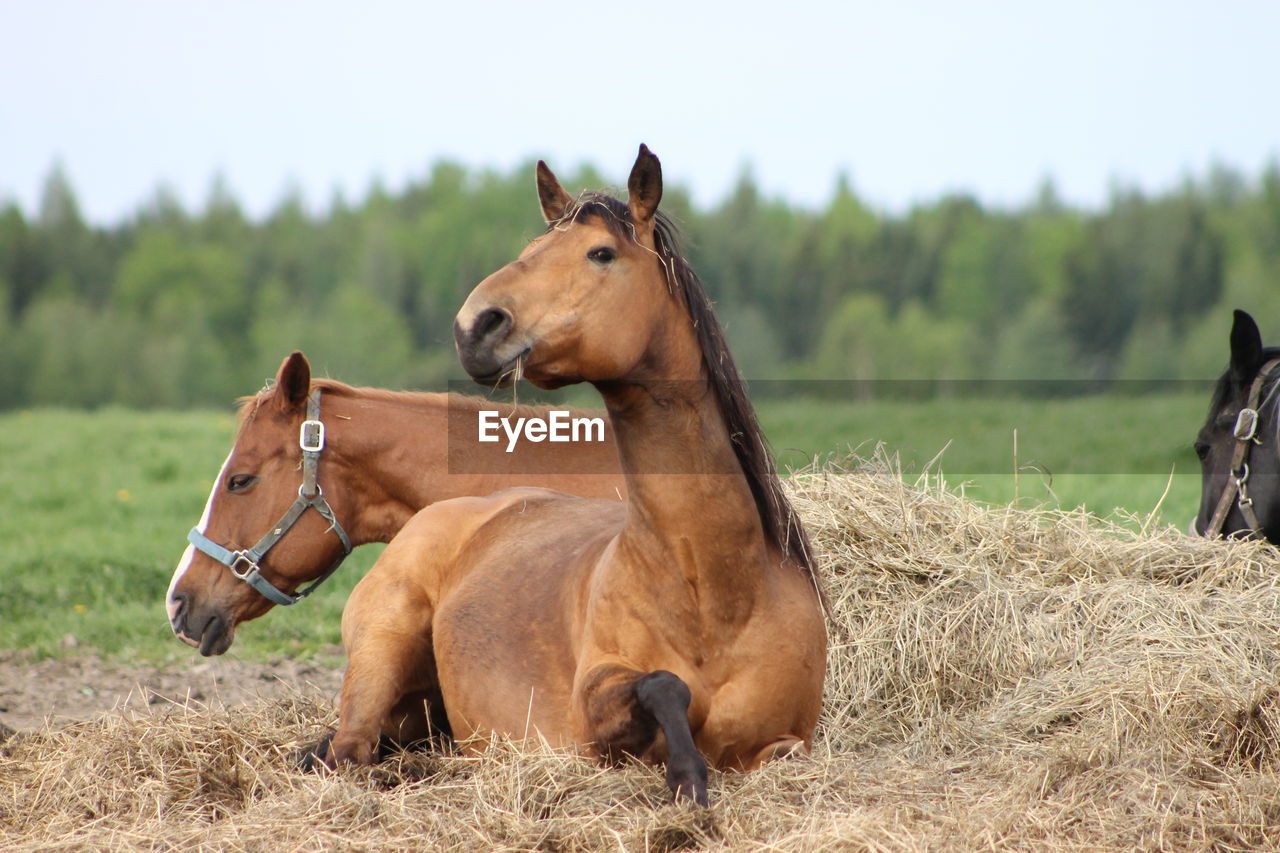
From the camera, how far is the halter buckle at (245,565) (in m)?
4.98

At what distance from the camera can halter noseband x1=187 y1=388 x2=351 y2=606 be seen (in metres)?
4.99

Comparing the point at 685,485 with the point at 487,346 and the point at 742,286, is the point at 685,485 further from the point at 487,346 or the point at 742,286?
the point at 742,286

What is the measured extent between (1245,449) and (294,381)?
14.2 ft

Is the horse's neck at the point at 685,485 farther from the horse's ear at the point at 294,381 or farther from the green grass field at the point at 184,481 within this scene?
the green grass field at the point at 184,481

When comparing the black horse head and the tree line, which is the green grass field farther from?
the tree line

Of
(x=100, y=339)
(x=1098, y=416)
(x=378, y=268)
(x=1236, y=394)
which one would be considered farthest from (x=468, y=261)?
(x=1236, y=394)

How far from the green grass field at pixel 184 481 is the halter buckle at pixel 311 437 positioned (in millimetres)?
2291

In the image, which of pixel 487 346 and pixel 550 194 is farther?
pixel 550 194

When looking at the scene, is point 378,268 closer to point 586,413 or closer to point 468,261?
point 468,261

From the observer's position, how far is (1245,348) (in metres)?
5.97

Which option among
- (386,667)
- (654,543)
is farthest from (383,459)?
(654,543)

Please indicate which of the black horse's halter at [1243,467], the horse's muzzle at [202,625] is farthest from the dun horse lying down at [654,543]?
the black horse's halter at [1243,467]

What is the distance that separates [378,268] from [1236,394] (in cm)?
5009

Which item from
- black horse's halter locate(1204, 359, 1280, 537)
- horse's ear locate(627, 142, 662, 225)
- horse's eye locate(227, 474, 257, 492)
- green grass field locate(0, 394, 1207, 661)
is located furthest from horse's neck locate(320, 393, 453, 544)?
black horse's halter locate(1204, 359, 1280, 537)
